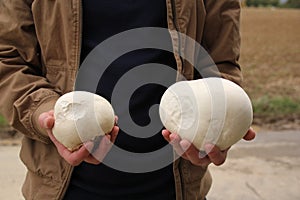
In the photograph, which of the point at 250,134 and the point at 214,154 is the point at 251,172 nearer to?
the point at 250,134

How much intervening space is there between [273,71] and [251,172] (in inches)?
151

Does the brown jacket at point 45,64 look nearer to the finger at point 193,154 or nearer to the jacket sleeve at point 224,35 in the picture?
the jacket sleeve at point 224,35

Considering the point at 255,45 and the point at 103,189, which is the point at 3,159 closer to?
the point at 103,189

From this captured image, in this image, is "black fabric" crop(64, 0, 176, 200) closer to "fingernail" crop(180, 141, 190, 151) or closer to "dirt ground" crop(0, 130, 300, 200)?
"fingernail" crop(180, 141, 190, 151)

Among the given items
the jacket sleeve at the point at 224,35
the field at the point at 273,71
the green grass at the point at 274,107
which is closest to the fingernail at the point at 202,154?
the jacket sleeve at the point at 224,35

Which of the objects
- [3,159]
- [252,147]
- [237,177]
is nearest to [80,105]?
[237,177]

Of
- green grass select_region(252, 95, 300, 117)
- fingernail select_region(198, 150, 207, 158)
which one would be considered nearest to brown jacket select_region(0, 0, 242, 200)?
fingernail select_region(198, 150, 207, 158)

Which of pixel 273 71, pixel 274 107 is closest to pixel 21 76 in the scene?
pixel 274 107

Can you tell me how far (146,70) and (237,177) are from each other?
1.89 metres

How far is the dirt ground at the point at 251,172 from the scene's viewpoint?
8.86 ft

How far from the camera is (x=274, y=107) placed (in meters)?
4.21

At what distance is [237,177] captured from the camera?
2887 millimetres

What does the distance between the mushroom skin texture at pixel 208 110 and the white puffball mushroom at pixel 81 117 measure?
5.2 inches

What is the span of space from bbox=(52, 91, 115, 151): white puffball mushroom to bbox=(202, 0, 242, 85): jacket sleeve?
1.04ft
